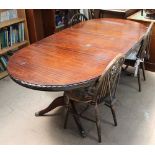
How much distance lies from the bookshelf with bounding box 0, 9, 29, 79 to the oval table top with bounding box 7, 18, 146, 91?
1046mm

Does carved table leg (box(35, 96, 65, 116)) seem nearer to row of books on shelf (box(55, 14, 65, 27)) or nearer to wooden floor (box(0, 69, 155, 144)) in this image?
wooden floor (box(0, 69, 155, 144))

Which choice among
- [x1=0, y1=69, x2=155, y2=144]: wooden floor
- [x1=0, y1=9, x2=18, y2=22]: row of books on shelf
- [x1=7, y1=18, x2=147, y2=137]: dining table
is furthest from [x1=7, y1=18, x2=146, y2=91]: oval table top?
[x1=0, y1=9, x2=18, y2=22]: row of books on shelf

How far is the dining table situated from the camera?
1856 mm

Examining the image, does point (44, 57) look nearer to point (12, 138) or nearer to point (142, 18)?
point (12, 138)

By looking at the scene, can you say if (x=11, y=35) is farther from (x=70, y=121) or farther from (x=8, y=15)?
(x=70, y=121)

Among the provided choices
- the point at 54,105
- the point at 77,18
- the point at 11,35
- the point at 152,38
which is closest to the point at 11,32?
the point at 11,35

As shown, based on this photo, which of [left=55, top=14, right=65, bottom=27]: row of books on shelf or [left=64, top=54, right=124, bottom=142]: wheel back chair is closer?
→ [left=64, top=54, right=124, bottom=142]: wheel back chair

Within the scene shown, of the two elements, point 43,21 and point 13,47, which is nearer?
point 13,47

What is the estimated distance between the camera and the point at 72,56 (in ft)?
7.28

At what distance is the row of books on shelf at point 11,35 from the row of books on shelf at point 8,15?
0.42 feet

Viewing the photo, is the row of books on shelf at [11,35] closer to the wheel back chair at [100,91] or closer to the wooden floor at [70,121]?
the wooden floor at [70,121]

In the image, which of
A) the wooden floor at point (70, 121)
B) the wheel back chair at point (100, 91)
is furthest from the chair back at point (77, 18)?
the wheel back chair at point (100, 91)

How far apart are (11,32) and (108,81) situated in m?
2.02
